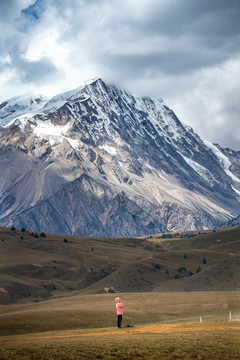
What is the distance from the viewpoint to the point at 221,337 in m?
50.0

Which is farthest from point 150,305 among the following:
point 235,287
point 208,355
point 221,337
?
point 208,355

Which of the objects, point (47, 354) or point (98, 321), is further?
point (98, 321)

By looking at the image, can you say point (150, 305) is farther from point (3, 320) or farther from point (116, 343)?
point (116, 343)

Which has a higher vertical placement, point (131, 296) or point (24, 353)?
point (131, 296)

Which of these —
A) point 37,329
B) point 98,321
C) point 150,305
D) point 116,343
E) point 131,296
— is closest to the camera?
point 116,343

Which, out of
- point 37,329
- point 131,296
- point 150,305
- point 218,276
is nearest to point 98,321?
point 37,329

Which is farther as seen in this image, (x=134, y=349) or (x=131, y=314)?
(x=131, y=314)

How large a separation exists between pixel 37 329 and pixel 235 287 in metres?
118

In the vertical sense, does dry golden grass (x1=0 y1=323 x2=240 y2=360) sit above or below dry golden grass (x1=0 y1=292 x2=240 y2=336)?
below

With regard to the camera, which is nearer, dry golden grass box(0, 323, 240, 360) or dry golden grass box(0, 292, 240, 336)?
dry golden grass box(0, 323, 240, 360)

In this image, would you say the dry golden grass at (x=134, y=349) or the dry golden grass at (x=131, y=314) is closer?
the dry golden grass at (x=134, y=349)

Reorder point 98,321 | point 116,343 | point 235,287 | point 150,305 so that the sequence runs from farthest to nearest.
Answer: point 235,287 < point 150,305 < point 98,321 < point 116,343

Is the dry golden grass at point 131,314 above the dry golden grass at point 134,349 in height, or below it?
above

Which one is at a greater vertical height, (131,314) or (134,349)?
(131,314)
